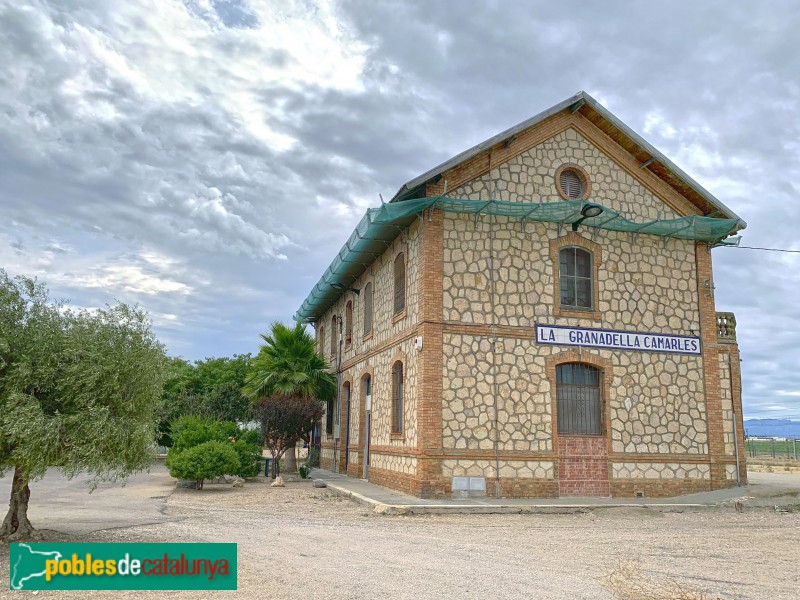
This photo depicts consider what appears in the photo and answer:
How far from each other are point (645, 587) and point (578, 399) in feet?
30.1

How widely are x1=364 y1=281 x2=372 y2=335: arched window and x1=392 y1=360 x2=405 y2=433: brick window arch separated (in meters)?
3.60

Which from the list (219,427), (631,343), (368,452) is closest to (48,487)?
(219,427)

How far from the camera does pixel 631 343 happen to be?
16.9 meters

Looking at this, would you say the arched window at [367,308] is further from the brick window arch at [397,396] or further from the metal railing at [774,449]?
the metal railing at [774,449]

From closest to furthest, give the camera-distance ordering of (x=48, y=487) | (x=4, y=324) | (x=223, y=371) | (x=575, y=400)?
(x=4, y=324) → (x=575, y=400) → (x=48, y=487) → (x=223, y=371)

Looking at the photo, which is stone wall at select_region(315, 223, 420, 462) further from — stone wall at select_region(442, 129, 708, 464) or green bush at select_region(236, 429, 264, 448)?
green bush at select_region(236, 429, 264, 448)

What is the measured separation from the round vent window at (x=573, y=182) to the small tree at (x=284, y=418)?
33.1 feet

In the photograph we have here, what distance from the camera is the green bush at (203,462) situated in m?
18.0

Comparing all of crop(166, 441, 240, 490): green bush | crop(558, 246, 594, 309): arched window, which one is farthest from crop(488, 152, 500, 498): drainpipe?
crop(166, 441, 240, 490): green bush

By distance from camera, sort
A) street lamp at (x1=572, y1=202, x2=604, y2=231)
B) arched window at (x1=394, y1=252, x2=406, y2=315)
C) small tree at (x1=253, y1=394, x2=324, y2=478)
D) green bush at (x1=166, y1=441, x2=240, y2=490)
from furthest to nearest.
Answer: small tree at (x1=253, y1=394, x2=324, y2=478) < green bush at (x1=166, y1=441, x2=240, y2=490) < arched window at (x1=394, y1=252, x2=406, y2=315) < street lamp at (x1=572, y1=202, x2=604, y2=231)

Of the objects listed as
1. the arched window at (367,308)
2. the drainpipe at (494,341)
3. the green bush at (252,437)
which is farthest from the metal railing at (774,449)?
the green bush at (252,437)

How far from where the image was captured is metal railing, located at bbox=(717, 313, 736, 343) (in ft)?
59.6

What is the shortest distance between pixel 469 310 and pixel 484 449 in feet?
10.2

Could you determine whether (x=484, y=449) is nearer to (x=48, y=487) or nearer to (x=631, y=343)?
(x=631, y=343)
